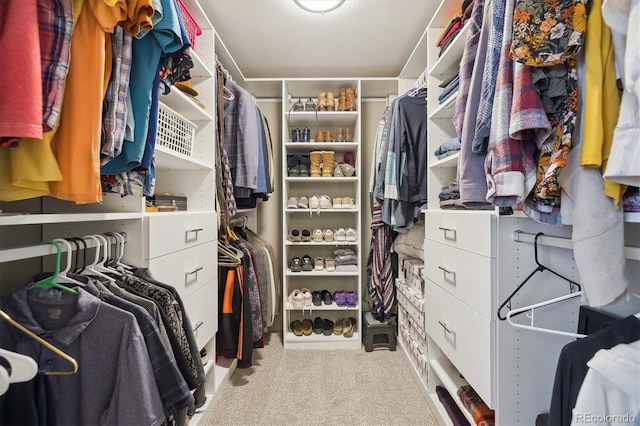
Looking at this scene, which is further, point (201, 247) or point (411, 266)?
point (411, 266)

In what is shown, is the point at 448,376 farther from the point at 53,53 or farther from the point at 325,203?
the point at 53,53

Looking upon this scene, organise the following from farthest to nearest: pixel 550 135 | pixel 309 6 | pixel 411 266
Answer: pixel 411 266
pixel 309 6
pixel 550 135

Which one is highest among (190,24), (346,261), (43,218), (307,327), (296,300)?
(190,24)

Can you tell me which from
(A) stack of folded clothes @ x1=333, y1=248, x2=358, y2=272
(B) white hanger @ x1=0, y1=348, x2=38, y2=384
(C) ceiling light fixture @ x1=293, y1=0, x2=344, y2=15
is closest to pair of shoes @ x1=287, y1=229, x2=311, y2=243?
(A) stack of folded clothes @ x1=333, y1=248, x2=358, y2=272

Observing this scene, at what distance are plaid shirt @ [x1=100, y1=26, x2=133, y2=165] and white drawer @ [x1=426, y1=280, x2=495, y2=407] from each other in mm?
1203

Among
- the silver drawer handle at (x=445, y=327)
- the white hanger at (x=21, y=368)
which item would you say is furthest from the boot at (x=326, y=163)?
the white hanger at (x=21, y=368)

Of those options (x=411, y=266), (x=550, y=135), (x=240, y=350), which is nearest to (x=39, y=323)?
(x=240, y=350)

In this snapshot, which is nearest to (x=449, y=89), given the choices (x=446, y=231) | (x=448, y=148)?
(x=448, y=148)

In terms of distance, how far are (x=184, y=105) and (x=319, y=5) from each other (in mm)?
869

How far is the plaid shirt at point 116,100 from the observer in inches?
24.1

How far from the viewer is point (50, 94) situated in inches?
20.2

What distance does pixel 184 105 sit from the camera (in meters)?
1.32

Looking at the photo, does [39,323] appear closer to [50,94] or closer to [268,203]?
[50,94]

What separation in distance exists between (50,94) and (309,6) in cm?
133
